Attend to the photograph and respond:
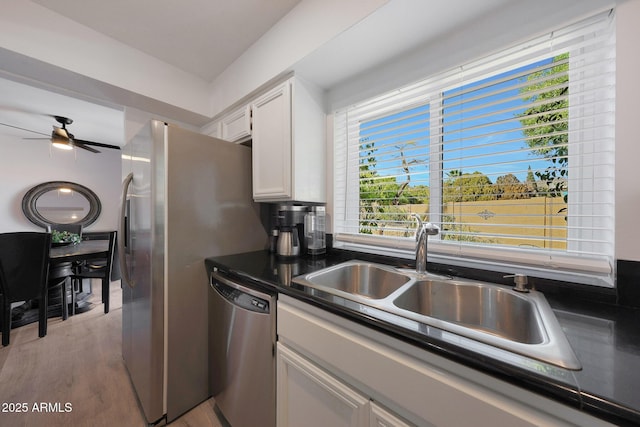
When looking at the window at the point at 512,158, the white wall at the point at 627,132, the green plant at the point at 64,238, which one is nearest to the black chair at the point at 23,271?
the green plant at the point at 64,238

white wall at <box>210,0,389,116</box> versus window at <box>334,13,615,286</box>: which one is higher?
white wall at <box>210,0,389,116</box>

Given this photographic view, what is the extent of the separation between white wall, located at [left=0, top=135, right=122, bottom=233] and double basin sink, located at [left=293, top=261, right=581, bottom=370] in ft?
17.3

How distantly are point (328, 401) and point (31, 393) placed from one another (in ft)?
7.08

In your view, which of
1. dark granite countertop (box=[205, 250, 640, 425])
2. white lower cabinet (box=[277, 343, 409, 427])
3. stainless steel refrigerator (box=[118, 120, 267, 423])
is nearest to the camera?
dark granite countertop (box=[205, 250, 640, 425])

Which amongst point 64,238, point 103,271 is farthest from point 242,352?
point 64,238

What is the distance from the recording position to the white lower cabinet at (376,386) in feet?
1.65

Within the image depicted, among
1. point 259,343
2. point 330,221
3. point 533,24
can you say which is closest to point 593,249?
point 533,24

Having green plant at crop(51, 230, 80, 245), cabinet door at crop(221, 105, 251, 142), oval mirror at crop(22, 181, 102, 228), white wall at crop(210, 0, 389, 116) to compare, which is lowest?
green plant at crop(51, 230, 80, 245)

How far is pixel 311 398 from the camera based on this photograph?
0.89m

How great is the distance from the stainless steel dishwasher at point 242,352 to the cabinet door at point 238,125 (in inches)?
41.4

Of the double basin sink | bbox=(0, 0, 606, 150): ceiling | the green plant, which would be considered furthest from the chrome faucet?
the green plant

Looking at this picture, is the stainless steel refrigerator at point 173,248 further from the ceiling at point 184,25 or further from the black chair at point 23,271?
the black chair at point 23,271

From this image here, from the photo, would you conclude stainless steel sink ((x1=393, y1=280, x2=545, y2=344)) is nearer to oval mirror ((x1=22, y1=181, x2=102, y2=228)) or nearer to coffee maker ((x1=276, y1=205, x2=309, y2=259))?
coffee maker ((x1=276, y1=205, x2=309, y2=259))

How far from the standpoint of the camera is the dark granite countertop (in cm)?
42
